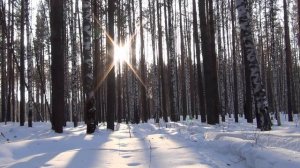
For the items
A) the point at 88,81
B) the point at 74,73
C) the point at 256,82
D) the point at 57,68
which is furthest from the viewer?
the point at 74,73

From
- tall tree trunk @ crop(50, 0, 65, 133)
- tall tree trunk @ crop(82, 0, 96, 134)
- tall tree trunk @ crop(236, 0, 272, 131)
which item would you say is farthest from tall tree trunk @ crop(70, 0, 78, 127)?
tall tree trunk @ crop(236, 0, 272, 131)

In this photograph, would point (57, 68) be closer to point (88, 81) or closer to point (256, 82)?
point (88, 81)

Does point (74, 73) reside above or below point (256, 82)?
above

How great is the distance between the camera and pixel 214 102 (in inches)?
696

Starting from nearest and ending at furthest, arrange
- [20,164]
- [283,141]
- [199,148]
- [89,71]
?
[20,164] < [283,141] < [199,148] < [89,71]

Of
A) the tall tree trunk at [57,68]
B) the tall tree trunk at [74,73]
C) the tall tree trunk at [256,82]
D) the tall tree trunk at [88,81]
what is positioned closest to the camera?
the tall tree trunk at [256,82]

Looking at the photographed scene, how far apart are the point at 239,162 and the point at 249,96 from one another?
15492 millimetres

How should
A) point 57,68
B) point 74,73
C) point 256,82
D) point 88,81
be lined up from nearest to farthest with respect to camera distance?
1. point 256,82
2. point 88,81
3. point 57,68
4. point 74,73

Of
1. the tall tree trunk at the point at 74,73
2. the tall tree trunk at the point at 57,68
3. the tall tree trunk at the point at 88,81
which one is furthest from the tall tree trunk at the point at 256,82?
the tall tree trunk at the point at 74,73

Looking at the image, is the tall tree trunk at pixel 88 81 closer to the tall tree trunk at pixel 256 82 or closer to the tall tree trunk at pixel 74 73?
the tall tree trunk at pixel 256 82

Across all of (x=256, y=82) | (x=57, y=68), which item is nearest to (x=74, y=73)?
(x=57, y=68)

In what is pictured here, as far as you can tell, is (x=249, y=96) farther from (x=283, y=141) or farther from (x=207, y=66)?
(x=283, y=141)

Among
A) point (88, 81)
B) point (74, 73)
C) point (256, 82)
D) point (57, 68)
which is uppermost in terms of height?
point (74, 73)

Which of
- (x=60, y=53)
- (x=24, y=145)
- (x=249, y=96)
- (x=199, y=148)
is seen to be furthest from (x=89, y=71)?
(x=249, y=96)
